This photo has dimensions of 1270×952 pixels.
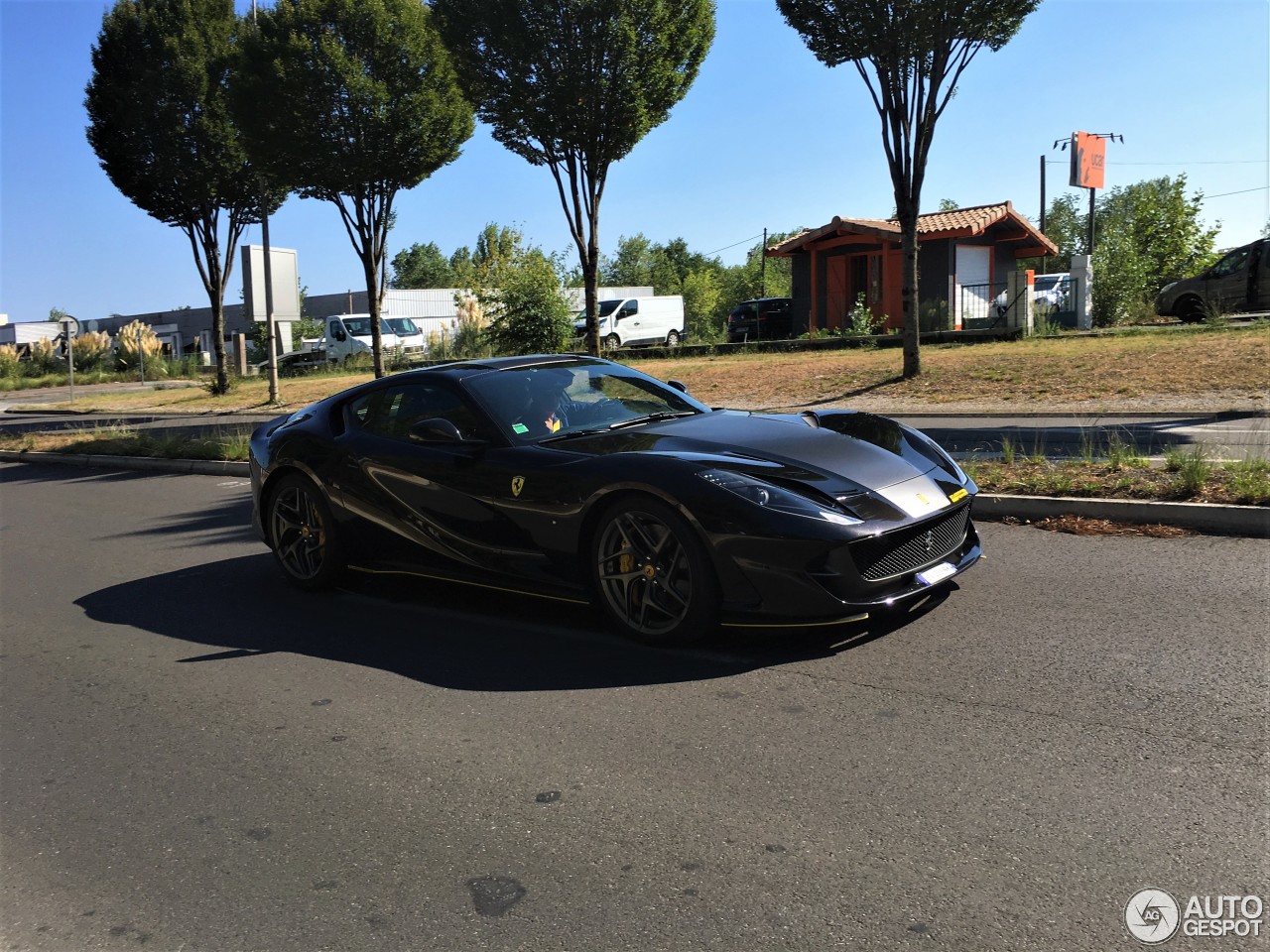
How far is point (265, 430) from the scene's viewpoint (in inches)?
280

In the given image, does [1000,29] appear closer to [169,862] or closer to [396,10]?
[396,10]

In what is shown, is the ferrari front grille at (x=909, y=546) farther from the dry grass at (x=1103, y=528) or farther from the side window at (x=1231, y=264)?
the side window at (x=1231, y=264)

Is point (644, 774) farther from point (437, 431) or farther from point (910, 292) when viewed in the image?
point (910, 292)

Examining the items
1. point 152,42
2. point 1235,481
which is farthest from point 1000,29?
point 152,42

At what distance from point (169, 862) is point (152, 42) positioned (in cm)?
2668

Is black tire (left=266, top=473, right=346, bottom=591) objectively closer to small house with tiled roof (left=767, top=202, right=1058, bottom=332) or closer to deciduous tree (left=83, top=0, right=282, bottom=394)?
deciduous tree (left=83, top=0, right=282, bottom=394)

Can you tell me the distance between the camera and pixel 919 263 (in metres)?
29.2

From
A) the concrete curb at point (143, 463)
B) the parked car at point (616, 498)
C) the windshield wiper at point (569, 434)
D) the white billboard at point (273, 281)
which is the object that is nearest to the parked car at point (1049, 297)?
the white billboard at point (273, 281)

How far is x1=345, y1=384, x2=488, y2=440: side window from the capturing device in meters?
5.70

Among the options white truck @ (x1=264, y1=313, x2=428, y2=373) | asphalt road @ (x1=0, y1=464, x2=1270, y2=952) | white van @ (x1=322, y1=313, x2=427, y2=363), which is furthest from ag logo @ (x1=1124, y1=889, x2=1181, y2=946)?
white van @ (x1=322, y1=313, x2=427, y2=363)

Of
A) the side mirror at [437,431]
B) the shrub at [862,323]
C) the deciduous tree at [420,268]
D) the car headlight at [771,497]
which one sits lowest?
the car headlight at [771,497]

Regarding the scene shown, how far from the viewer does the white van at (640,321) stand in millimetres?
36844

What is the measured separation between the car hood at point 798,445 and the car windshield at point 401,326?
109ft

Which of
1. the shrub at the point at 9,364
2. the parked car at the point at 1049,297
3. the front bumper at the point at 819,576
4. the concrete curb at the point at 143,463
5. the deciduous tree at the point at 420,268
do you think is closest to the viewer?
the front bumper at the point at 819,576
